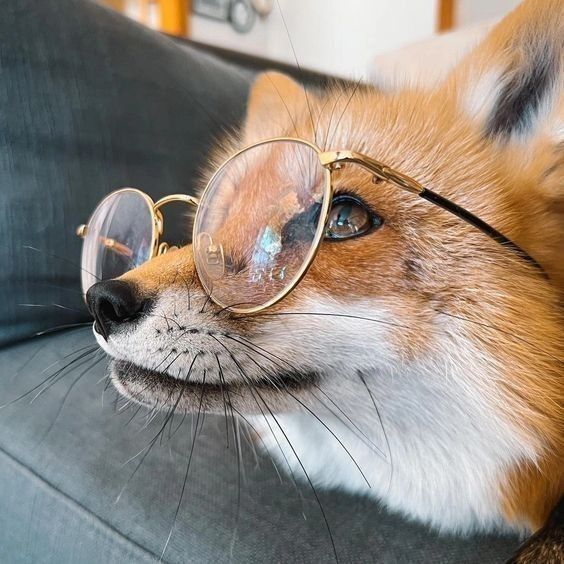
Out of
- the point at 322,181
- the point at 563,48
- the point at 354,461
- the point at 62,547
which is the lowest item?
the point at 62,547

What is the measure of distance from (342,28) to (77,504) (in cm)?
232

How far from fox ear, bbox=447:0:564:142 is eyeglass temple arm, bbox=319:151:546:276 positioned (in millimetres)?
124

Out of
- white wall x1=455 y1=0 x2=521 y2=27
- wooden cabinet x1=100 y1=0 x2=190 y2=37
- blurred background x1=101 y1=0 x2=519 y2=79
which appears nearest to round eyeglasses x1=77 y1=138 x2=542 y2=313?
wooden cabinet x1=100 y1=0 x2=190 y2=37

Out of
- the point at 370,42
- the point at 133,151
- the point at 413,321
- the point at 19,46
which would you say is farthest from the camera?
the point at 370,42

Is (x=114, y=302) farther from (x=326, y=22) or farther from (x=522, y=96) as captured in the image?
(x=326, y=22)

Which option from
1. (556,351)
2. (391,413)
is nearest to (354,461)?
(391,413)

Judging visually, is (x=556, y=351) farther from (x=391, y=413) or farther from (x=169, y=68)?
(x=169, y=68)

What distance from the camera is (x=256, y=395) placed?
18.8 inches

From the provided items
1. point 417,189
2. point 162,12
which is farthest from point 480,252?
point 162,12

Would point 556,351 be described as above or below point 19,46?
below

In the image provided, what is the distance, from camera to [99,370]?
2.63 feet

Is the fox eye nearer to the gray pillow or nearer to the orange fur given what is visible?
the orange fur

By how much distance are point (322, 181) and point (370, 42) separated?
215 cm

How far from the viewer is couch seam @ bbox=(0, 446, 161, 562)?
0.48 meters
